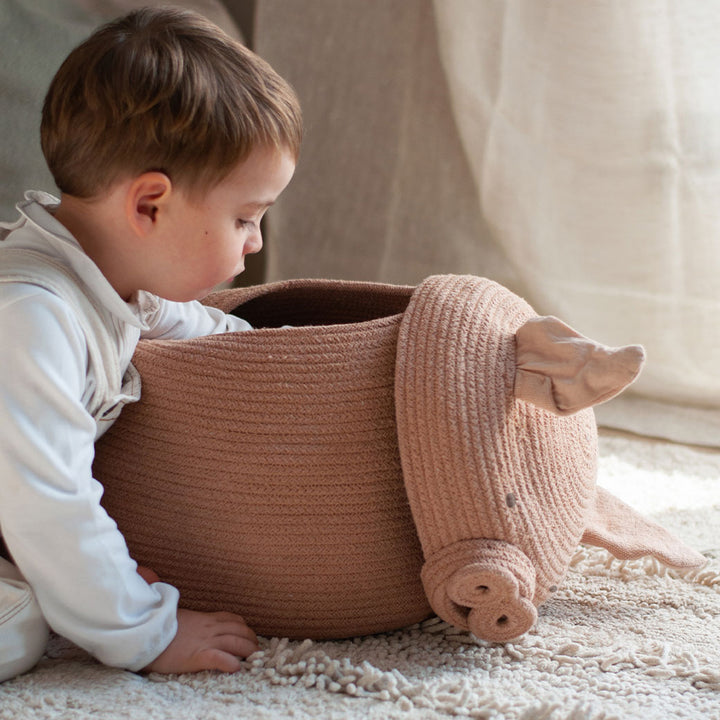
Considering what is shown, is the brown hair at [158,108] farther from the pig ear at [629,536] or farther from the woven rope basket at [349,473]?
the pig ear at [629,536]

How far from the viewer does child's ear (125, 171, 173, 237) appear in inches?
30.8

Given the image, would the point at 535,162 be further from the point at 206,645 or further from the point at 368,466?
the point at 206,645

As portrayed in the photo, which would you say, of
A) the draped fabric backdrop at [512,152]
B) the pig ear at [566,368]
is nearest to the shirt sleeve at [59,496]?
the pig ear at [566,368]

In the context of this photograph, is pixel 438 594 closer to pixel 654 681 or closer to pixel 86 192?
pixel 654 681

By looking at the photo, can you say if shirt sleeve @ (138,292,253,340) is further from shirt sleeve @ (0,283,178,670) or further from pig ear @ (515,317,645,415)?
pig ear @ (515,317,645,415)

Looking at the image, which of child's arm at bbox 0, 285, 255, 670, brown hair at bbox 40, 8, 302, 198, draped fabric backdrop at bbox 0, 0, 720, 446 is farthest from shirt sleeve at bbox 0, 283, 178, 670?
draped fabric backdrop at bbox 0, 0, 720, 446

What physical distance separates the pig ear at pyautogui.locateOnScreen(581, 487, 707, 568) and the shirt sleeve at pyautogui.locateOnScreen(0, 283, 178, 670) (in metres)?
0.40

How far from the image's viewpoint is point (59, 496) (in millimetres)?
736

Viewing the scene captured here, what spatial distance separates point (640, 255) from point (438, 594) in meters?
0.83

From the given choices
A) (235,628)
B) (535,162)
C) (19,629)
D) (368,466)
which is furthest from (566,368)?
(535,162)

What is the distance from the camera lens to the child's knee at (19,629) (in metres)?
0.76

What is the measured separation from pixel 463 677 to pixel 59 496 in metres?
0.34

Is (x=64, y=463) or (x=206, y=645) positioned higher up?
(x=64, y=463)

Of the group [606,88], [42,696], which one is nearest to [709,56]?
[606,88]
